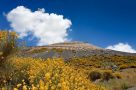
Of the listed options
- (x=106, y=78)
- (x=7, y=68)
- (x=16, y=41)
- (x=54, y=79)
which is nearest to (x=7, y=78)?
(x=7, y=68)

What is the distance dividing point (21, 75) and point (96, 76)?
40.8 ft

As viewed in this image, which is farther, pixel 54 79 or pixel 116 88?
pixel 116 88

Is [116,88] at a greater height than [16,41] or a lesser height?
lesser

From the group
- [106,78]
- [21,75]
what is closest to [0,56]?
[21,75]

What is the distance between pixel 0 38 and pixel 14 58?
0.75m

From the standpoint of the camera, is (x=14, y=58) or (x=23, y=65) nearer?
(x=14, y=58)

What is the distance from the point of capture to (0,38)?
41.2 feet

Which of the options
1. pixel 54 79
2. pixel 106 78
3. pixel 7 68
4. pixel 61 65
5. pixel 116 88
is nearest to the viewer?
pixel 54 79

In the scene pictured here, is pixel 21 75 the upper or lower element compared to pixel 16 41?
lower

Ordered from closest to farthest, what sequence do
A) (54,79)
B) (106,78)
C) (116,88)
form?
(54,79) → (116,88) → (106,78)

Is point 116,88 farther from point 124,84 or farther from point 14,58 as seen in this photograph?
point 14,58

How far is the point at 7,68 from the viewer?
40.2 ft

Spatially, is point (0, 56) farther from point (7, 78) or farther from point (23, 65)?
point (23, 65)

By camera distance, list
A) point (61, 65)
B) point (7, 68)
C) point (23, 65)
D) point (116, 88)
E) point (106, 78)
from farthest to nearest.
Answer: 1. point (106, 78)
2. point (116, 88)
3. point (23, 65)
4. point (61, 65)
5. point (7, 68)
